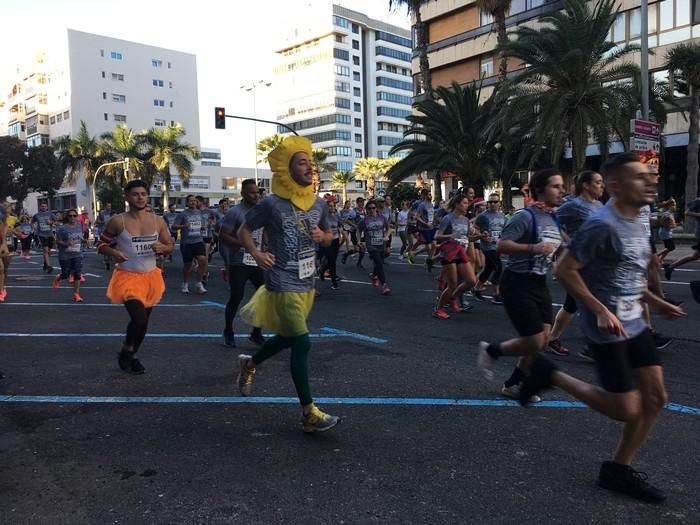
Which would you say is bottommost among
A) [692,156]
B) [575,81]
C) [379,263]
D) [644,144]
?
[379,263]

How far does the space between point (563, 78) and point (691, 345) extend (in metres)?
17.3

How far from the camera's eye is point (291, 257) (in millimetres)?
4117

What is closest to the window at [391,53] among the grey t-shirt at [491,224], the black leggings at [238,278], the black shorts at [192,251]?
the black shorts at [192,251]

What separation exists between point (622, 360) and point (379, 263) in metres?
8.12

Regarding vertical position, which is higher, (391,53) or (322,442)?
(391,53)

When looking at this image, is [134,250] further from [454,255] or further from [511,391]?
[454,255]

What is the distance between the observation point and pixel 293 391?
4941 millimetres

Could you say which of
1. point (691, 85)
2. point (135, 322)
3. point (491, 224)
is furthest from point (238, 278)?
point (691, 85)

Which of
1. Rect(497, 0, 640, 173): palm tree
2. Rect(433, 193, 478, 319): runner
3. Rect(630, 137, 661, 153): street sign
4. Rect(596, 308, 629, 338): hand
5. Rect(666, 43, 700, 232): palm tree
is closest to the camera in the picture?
Rect(596, 308, 629, 338): hand

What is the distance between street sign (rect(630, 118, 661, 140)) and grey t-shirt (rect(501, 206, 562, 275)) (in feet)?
38.8

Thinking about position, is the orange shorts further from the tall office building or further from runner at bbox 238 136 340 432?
the tall office building

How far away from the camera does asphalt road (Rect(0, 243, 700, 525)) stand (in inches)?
118

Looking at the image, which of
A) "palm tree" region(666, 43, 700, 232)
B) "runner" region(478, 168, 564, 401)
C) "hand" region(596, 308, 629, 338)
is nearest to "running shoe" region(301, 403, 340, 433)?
"runner" region(478, 168, 564, 401)

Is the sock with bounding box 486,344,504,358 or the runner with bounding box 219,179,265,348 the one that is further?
the runner with bounding box 219,179,265,348
